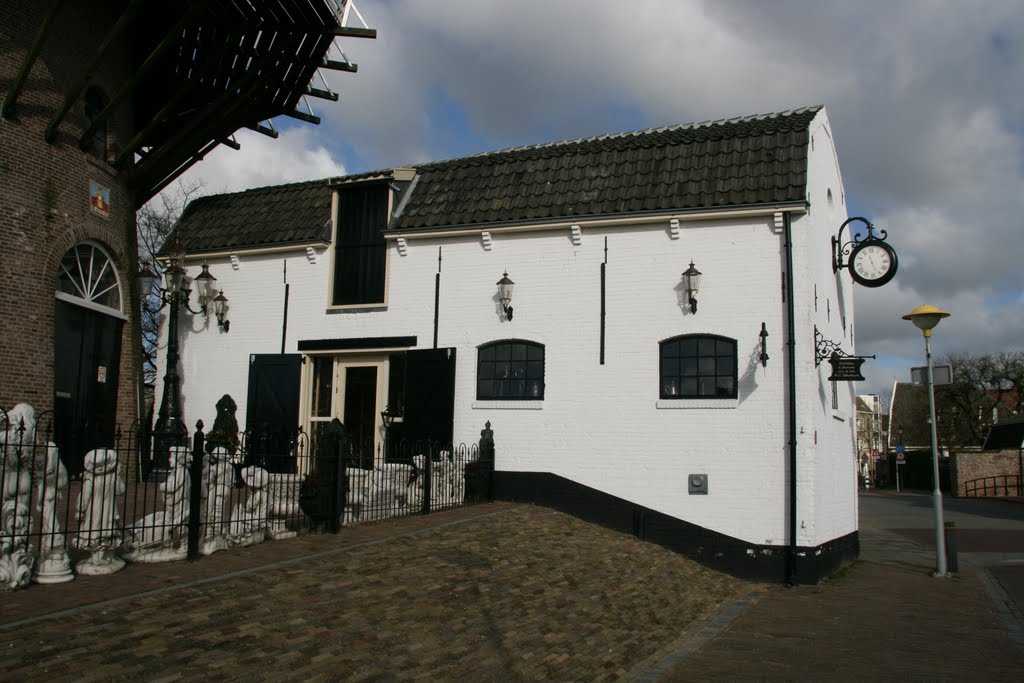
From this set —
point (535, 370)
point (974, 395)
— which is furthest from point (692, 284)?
point (974, 395)

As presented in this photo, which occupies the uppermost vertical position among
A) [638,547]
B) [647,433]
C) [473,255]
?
[473,255]

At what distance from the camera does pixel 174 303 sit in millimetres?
16250

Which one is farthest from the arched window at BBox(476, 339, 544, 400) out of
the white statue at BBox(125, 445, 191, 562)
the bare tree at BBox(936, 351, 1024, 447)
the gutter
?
the bare tree at BBox(936, 351, 1024, 447)

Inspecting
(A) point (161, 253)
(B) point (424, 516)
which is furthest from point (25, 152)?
(B) point (424, 516)

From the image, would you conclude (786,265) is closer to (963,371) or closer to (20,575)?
(20,575)

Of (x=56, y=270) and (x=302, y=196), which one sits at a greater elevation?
(x=302, y=196)

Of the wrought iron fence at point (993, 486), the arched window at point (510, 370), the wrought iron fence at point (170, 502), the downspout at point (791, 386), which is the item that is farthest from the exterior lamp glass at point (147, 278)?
A: the wrought iron fence at point (993, 486)

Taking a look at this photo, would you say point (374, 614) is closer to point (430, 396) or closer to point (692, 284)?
point (430, 396)

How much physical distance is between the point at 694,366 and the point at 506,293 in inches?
135

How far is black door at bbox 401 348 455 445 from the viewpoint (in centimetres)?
1486

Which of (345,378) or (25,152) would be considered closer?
(25,152)

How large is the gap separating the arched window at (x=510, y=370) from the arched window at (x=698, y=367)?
2184 millimetres

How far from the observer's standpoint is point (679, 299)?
13.8 meters

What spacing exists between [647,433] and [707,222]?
11.6 ft
